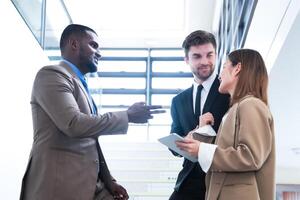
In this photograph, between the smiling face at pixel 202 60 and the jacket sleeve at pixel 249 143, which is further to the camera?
the smiling face at pixel 202 60

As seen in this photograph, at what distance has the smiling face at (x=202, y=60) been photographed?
7.97 feet

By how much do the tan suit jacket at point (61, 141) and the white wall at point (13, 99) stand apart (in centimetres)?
143

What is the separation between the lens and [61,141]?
188 cm

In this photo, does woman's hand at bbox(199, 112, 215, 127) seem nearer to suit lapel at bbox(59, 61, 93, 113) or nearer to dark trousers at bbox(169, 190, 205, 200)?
dark trousers at bbox(169, 190, 205, 200)

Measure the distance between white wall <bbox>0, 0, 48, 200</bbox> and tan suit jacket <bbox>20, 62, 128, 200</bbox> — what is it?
1.43 metres

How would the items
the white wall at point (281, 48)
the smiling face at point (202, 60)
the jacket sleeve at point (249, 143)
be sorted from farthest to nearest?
the white wall at point (281, 48), the smiling face at point (202, 60), the jacket sleeve at point (249, 143)

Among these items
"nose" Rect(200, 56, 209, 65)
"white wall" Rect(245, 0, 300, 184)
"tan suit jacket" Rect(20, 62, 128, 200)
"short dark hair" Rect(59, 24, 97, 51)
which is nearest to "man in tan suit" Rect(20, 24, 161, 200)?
"tan suit jacket" Rect(20, 62, 128, 200)

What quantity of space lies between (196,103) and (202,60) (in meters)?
0.24

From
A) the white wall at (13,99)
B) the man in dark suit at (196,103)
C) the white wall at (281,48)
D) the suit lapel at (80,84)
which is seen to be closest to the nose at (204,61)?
the man in dark suit at (196,103)

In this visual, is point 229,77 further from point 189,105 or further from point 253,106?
point 189,105

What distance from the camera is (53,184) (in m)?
1.82

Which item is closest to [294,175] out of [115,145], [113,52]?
[115,145]

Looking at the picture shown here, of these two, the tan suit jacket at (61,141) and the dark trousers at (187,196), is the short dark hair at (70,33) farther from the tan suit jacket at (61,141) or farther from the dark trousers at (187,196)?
the dark trousers at (187,196)

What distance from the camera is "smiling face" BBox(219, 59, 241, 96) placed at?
6.48ft
